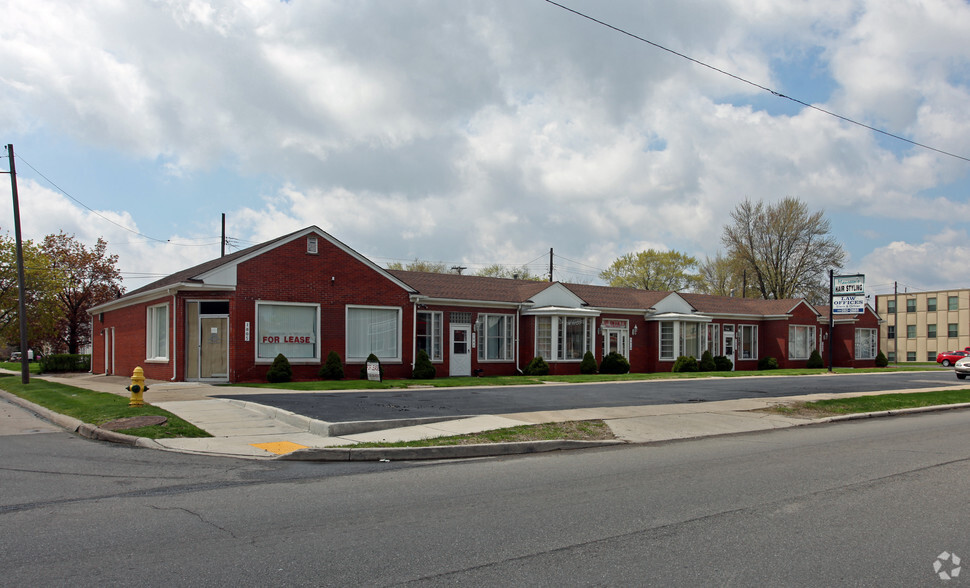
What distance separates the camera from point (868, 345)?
46.9m

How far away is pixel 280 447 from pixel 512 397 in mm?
8371

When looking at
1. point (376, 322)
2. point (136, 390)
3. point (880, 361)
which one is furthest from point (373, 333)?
point (880, 361)

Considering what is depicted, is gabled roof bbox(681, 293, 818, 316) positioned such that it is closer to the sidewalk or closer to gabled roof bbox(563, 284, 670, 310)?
gabled roof bbox(563, 284, 670, 310)

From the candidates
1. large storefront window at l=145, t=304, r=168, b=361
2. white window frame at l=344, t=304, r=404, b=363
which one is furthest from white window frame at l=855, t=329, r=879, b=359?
large storefront window at l=145, t=304, r=168, b=361

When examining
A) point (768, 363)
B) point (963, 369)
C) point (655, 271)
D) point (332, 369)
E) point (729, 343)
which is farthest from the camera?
point (655, 271)

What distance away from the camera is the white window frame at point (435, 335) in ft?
94.7

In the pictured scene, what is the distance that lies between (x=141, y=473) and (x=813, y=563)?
777cm

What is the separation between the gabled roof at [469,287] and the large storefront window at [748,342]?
15.3 m

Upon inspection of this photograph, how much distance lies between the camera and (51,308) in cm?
4122

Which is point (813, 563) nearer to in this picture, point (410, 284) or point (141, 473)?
point (141, 473)

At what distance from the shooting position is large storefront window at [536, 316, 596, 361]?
32.1 metres

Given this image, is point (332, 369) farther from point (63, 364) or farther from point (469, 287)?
point (63, 364)

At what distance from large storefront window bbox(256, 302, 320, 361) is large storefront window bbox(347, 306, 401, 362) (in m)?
1.45

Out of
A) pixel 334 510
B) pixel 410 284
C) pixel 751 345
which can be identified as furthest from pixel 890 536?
pixel 751 345
